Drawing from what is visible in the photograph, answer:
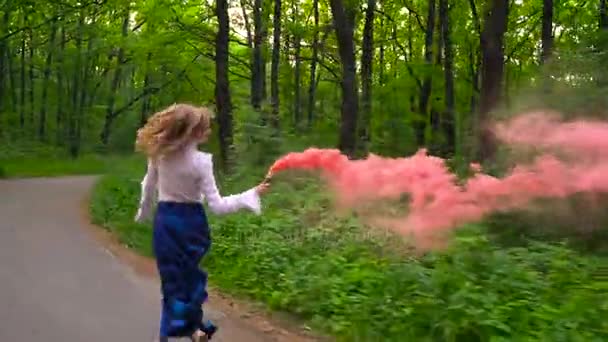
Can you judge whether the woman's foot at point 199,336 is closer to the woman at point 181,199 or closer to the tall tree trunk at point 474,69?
the woman at point 181,199

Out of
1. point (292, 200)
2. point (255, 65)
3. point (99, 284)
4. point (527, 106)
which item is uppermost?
point (255, 65)

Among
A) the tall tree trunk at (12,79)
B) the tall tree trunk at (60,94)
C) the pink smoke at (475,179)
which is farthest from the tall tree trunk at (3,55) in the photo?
the pink smoke at (475,179)

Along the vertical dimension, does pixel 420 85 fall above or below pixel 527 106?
above

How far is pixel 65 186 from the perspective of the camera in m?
28.4

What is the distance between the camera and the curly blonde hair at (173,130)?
5730 mm

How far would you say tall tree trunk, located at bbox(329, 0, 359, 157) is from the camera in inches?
742

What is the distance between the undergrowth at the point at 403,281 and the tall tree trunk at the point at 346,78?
7.31m

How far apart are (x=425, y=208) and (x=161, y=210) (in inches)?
100

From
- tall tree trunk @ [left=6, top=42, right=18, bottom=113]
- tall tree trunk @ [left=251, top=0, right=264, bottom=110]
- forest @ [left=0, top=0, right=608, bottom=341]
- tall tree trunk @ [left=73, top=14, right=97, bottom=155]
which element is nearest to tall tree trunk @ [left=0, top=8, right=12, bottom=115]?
forest @ [left=0, top=0, right=608, bottom=341]

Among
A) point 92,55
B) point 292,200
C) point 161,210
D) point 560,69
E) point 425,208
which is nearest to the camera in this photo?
point 161,210

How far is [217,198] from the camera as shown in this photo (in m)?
5.81

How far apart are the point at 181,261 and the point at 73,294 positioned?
12.6 ft

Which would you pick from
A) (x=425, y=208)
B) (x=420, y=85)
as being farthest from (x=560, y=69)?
(x=420, y=85)

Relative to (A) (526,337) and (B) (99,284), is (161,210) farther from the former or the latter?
(B) (99,284)
